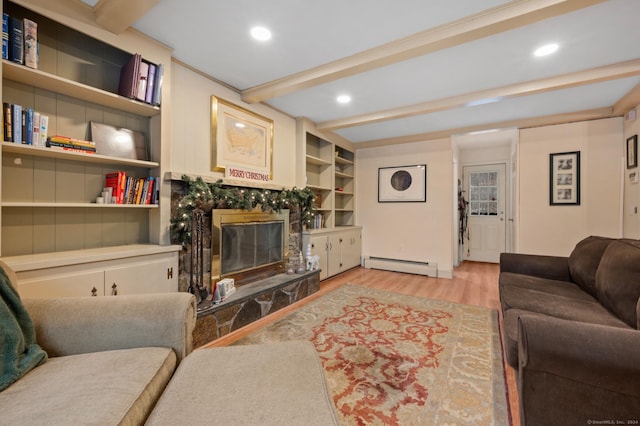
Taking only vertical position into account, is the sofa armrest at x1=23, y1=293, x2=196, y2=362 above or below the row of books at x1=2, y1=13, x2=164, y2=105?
below

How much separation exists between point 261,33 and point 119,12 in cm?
90

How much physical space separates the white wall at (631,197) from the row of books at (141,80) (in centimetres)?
480

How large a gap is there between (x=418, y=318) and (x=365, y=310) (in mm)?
536

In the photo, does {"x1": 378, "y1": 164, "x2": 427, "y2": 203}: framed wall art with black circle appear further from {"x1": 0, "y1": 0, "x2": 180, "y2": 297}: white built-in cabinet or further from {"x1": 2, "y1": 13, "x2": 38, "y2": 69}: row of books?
{"x1": 2, "y1": 13, "x2": 38, "y2": 69}: row of books

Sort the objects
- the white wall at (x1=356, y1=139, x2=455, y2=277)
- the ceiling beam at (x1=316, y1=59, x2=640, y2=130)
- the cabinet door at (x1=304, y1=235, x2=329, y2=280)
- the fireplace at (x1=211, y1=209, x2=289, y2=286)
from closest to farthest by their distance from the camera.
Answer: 1. the ceiling beam at (x1=316, y1=59, x2=640, y2=130)
2. the fireplace at (x1=211, y1=209, x2=289, y2=286)
3. the cabinet door at (x1=304, y1=235, x2=329, y2=280)
4. the white wall at (x1=356, y1=139, x2=455, y2=277)

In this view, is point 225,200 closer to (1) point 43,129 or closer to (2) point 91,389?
(1) point 43,129

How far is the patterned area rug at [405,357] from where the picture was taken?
4.75 feet

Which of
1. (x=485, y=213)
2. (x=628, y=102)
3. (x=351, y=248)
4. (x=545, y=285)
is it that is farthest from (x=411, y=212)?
(x=628, y=102)

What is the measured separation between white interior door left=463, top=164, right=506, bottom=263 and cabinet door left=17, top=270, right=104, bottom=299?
20.5 feet

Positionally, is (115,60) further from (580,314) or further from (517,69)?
(580,314)

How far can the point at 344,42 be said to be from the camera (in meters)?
2.06

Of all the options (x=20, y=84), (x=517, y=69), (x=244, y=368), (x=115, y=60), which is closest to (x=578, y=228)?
(x=517, y=69)

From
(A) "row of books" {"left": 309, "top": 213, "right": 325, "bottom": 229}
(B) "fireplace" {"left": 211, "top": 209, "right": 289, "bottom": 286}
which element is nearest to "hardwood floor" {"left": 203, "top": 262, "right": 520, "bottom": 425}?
(B) "fireplace" {"left": 211, "top": 209, "right": 289, "bottom": 286}

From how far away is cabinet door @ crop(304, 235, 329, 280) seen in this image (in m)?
3.73
